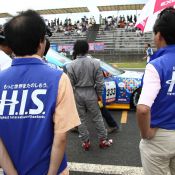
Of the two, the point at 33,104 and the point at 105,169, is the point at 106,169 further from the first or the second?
the point at 33,104

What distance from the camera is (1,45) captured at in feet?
12.3

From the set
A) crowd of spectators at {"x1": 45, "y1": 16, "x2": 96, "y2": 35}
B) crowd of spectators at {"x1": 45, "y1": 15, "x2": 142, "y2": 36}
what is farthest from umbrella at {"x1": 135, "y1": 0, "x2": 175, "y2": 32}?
crowd of spectators at {"x1": 45, "y1": 16, "x2": 96, "y2": 35}

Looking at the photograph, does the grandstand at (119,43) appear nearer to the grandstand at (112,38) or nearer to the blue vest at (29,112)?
the grandstand at (112,38)

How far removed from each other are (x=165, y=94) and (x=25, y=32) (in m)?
1.06

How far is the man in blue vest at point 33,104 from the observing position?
1817 mm

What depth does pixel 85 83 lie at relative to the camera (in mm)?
5094

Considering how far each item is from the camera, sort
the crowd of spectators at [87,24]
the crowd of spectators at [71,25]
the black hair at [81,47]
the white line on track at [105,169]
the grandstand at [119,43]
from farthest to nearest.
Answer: the crowd of spectators at [71,25]
the crowd of spectators at [87,24]
the grandstand at [119,43]
the black hair at [81,47]
the white line on track at [105,169]

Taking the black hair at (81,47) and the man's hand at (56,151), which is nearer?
the man's hand at (56,151)

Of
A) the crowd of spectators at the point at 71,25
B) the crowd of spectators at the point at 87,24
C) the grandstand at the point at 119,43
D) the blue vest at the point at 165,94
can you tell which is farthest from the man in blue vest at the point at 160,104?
the crowd of spectators at the point at 71,25

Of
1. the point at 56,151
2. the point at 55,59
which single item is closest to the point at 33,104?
the point at 56,151

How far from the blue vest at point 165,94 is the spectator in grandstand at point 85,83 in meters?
2.67

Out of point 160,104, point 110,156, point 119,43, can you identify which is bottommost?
point 119,43

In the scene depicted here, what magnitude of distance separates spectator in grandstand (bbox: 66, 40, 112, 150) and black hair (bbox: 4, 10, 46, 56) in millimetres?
3154

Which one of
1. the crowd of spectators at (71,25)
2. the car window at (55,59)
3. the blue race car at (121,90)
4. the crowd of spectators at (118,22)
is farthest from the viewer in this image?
the crowd of spectators at (71,25)
